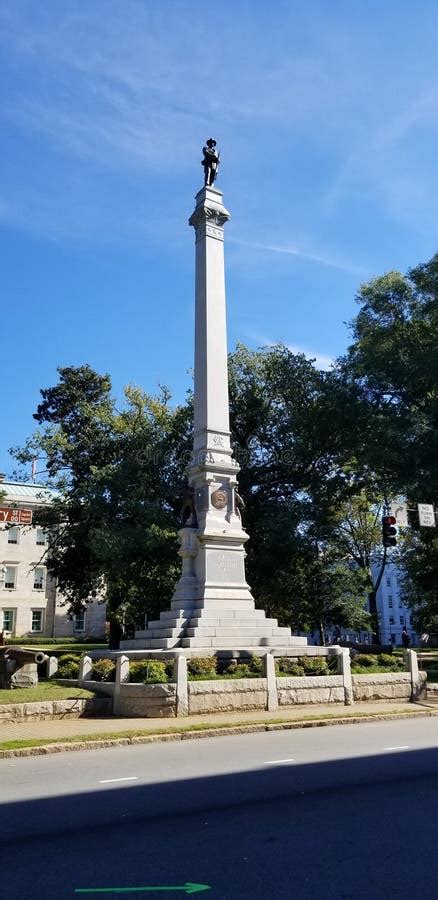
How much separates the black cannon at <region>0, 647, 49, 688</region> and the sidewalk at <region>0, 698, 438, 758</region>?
3.20 meters

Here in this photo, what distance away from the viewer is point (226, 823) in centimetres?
622

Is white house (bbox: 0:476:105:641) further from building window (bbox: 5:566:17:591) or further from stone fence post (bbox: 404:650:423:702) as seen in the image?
stone fence post (bbox: 404:650:423:702)

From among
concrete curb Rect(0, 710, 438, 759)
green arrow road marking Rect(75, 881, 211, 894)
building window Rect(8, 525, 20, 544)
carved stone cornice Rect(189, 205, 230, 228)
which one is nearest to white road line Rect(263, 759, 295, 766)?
concrete curb Rect(0, 710, 438, 759)

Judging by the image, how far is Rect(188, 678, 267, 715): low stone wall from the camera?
556 inches

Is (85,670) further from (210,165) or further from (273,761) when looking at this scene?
(210,165)

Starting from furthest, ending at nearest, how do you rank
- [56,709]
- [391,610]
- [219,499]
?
[391,610], [219,499], [56,709]

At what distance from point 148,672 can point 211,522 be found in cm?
697

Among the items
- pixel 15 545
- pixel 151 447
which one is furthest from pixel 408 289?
pixel 15 545

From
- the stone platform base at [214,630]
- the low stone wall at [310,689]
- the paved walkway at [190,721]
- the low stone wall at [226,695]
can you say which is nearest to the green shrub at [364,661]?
the stone platform base at [214,630]

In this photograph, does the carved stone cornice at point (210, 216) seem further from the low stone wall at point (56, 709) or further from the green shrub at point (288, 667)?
the low stone wall at point (56, 709)

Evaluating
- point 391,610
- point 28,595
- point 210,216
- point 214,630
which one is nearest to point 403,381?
point 210,216

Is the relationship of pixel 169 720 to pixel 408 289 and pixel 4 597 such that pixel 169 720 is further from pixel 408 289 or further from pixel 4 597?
pixel 4 597

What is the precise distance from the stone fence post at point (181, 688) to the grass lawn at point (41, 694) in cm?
212

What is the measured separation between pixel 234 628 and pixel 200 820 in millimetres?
13038
